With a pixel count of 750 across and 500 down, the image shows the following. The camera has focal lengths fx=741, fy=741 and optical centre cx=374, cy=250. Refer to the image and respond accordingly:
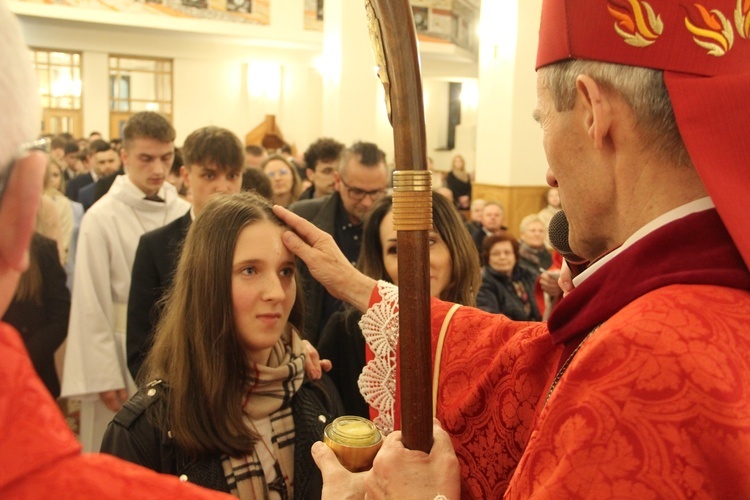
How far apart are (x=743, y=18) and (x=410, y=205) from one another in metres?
0.59

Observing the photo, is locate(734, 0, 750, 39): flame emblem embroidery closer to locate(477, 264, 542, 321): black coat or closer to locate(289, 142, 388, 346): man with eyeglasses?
locate(289, 142, 388, 346): man with eyeglasses

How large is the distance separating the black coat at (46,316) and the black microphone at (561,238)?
2516mm

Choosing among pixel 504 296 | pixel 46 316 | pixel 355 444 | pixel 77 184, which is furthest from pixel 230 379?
pixel 77 184

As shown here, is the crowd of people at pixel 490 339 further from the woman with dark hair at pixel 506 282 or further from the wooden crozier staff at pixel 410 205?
the woman with dark hair at pixel 506 282

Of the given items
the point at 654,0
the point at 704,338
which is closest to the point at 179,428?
the point at 704,338

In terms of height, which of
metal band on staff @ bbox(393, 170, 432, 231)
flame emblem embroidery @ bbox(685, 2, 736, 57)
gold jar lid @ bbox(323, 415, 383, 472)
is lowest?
gold jar lid @ bbox(323, 415, 383, 472)

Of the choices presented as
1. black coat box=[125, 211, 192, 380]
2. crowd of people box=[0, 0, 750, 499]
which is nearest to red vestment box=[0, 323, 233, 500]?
crowd of people box=[0, 0, 750, 499]

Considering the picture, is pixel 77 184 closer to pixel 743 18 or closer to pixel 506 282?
pixel 506 282

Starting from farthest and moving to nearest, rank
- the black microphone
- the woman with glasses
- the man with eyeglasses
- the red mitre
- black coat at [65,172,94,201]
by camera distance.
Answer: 1. black coat at [65,172,94,201]
2. the woman with glasses
3. the man with eyeglasses
4. the black microphone
5. the red mitre

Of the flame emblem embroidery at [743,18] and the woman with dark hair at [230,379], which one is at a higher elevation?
the flame emblem embroidery at [743,18]

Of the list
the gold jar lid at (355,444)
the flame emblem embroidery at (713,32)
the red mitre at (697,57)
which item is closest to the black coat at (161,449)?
the gold jar lid at (355,444)

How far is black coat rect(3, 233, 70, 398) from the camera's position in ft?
10.6

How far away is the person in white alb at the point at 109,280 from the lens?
10.5ft

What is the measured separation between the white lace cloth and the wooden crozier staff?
48 centimetres
